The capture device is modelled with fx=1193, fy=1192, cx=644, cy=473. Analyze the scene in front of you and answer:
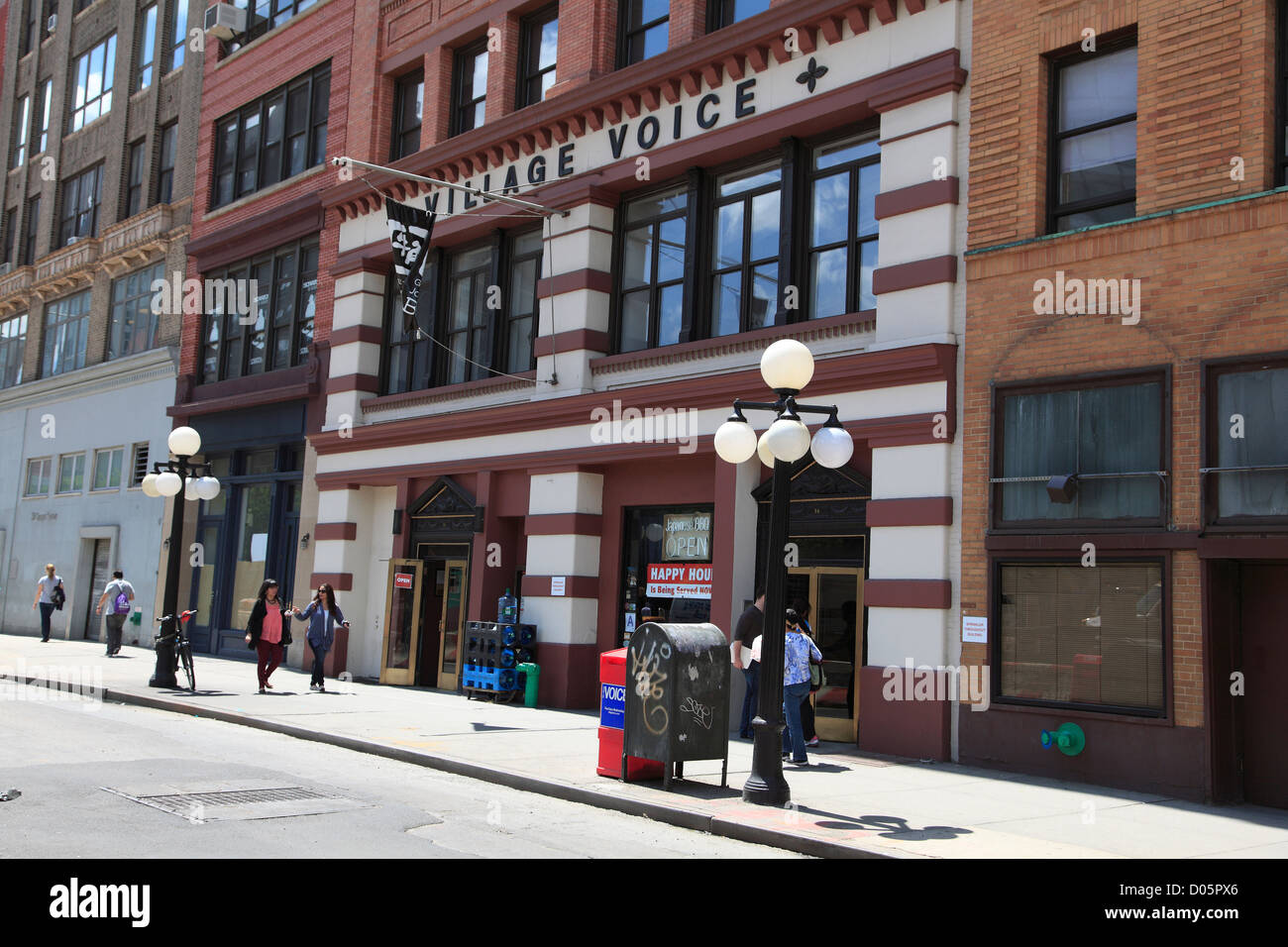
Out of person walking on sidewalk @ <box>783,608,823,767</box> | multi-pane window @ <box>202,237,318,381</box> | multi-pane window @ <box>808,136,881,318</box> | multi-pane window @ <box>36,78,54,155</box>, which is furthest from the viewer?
multi-pane window @ <box>36,78,54,155</box>

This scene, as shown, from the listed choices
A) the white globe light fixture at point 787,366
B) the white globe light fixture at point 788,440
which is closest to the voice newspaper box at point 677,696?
the white globe light fixture at point 788,440

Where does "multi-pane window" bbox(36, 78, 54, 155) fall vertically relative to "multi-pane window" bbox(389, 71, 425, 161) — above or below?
above

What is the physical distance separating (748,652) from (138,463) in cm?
2162

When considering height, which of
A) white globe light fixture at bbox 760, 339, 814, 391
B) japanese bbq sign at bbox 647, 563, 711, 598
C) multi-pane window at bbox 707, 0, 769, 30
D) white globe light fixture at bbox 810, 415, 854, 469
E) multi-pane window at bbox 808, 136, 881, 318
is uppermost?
multi-pane window at bbox 707, 0, 769, 30

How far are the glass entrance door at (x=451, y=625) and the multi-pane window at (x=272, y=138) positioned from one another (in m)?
10.2

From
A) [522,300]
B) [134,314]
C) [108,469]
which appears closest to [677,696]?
[522,300]

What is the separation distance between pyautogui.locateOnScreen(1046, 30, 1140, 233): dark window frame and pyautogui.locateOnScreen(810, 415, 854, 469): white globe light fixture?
4.79 meters

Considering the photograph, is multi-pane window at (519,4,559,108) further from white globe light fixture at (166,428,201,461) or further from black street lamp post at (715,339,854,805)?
black street lamp post at (715,339,854,805)

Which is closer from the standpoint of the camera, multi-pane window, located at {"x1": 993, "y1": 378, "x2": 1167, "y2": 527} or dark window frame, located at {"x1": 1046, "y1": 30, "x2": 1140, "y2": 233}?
multi-pane window, located at {"x1": 993, "y1": 378, "x2": 1167, "y2": 527}

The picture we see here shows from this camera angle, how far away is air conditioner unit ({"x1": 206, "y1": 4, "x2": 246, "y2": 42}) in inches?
1121

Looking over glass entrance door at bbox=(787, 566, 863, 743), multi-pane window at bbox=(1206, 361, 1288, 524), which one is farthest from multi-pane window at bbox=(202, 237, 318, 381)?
multi-pane window at bbox=(1206, 361, 1288, 524)

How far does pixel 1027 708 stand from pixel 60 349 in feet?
103

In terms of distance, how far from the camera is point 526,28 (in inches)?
850
